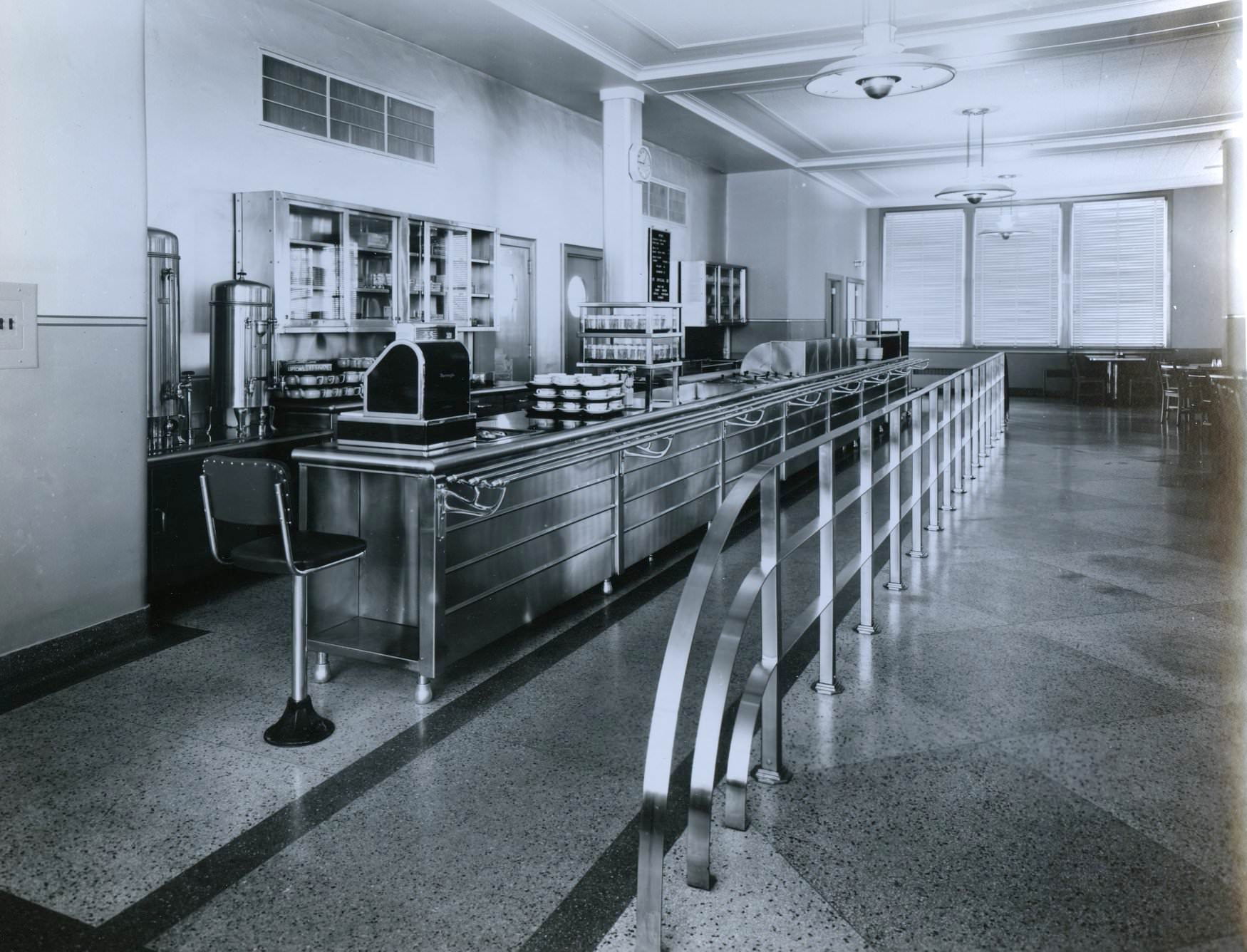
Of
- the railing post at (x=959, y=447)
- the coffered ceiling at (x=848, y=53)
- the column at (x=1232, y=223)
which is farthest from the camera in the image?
the column at (x=1232, y=223)

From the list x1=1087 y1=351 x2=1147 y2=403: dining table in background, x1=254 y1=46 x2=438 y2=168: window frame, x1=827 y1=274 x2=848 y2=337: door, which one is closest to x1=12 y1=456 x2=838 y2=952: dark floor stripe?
x1=254 y1=46 x2=438 y2=168: window frame

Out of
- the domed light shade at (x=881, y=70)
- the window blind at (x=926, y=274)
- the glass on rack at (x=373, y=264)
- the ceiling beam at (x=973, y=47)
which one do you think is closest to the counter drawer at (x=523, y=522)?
the glass on rack at (x=373, y=264)

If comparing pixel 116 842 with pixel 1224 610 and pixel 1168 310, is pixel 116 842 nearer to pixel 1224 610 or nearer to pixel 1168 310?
pixel 1224 610

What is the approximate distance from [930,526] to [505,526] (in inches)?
122

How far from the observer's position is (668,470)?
5.46 meters

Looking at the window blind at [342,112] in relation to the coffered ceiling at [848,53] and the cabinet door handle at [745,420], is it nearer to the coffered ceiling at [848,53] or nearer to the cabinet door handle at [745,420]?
the coffered ceiling at [848,53]

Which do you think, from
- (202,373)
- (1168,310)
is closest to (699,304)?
(202,373)

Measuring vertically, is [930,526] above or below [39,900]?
above

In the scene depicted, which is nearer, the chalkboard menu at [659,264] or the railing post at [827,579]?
the railing post at [827,579]

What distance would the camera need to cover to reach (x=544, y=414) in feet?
15.1

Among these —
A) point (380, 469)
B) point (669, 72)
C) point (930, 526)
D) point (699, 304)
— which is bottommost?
point (930, 526)

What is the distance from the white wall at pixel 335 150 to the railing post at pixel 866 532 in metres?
3.75

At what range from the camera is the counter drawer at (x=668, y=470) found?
16.5 ft

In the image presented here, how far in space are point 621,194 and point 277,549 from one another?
20.7 ft
